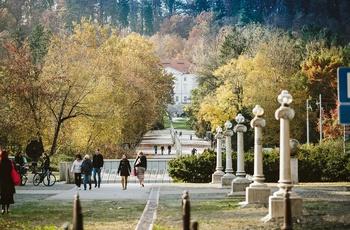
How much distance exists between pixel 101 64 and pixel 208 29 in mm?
119536

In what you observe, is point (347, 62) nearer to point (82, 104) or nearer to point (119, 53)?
point (119, 53)

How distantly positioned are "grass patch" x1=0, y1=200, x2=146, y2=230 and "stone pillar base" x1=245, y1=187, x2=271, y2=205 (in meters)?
3.11

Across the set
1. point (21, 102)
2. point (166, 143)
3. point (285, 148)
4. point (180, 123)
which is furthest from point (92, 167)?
point (180, 123)

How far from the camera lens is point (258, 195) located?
23109 millimetres

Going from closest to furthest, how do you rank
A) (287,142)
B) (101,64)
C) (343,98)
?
(343,98), (287,142), (101,64)

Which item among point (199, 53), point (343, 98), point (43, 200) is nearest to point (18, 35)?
point (199, 53)

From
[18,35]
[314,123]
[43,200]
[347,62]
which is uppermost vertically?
[18,35]

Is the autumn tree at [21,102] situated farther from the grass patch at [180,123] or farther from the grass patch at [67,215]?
the grass patch at [180,123]

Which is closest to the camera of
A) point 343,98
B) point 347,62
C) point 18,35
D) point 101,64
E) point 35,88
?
point 343,98

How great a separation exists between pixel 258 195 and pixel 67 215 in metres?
5.53

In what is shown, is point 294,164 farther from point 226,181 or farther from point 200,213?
point 200,213

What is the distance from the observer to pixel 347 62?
88375 millimetres

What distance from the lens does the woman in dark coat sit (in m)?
22.0

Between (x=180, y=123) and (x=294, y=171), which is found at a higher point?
(x=180, y=123)
